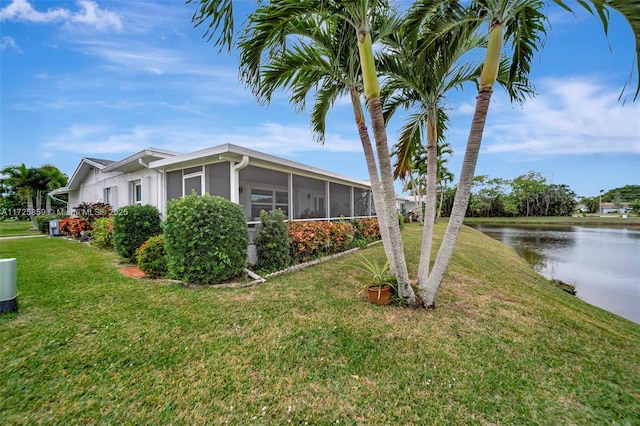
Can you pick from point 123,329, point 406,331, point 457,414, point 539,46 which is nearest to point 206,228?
point 123,329

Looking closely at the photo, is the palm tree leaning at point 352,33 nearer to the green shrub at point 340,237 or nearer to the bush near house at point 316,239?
the bush near house at point 316,239

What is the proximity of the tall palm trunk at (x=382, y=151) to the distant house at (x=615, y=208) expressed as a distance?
8659cm

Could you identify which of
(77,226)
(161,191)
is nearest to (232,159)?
(161,191)

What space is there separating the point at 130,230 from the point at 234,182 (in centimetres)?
369

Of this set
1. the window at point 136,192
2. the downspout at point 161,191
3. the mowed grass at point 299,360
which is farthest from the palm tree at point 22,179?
the mowed grass at point 299,360

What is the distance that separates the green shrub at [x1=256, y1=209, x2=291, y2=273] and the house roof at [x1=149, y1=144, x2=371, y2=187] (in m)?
1.50

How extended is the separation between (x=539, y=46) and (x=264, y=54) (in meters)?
4.61

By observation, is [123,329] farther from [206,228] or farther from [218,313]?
[206,228]

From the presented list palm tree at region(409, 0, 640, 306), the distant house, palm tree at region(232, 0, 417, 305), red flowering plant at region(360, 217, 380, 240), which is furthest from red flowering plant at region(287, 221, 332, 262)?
the distant house

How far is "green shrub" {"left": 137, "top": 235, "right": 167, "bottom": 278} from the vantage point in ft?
19.4

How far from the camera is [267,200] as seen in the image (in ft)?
28.2

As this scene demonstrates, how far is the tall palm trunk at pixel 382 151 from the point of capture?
12.8 feet

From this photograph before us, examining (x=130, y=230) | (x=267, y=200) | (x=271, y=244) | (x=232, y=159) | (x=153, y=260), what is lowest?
(x=153, y=260)

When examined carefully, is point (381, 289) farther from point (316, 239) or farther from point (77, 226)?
point (77, 226)
